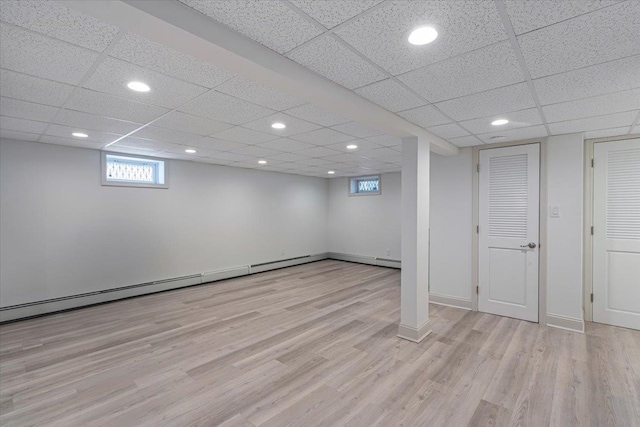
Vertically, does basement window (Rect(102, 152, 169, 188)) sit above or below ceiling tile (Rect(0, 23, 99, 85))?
below

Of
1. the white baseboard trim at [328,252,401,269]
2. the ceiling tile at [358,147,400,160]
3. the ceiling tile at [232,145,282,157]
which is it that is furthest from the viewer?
the white baseboard trim at [328,252,401,269]

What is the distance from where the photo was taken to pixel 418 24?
1.54 m

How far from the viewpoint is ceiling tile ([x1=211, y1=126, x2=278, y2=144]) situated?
11.9 feet

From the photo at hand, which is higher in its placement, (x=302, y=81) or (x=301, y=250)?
(x=302, y=81)

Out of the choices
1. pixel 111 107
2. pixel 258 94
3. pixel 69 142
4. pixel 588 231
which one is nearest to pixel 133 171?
pixel 69 142

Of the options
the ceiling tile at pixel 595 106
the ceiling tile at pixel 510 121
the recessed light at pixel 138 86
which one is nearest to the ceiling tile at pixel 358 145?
the ceiling tile at pixel 510 121

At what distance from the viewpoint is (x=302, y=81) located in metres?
1.99

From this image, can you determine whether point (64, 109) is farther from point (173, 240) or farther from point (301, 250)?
point (301, 250)

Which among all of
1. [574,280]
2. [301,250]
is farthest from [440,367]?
[301,250]

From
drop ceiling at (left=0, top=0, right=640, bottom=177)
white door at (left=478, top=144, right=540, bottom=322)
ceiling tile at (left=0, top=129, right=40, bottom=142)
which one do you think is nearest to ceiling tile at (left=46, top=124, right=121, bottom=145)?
drop ceiling at (left=0, top=0, right=640, bottom=177)

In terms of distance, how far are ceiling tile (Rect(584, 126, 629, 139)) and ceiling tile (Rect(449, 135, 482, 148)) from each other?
47.1 inches

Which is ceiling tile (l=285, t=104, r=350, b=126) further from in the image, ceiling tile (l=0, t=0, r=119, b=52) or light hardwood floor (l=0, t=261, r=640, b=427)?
light hardwood floor (l=0, t=261, r=640, b=427)

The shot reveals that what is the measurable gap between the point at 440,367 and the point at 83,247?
5266 mm

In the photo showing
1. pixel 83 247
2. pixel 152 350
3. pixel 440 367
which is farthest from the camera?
pixel 83 247
